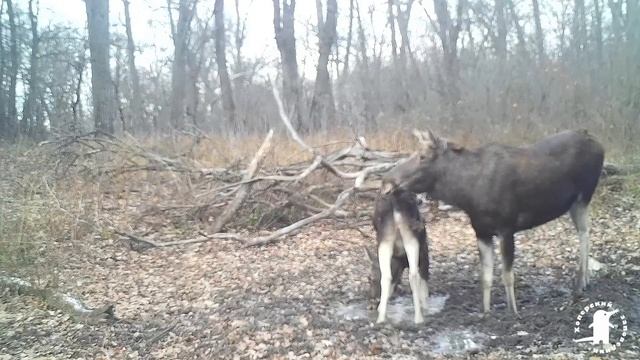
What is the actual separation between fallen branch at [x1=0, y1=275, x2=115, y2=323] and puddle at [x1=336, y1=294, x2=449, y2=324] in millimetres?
2365

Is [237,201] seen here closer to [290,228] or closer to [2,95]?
[290,228]

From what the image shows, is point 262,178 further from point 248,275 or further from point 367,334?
point 367,334

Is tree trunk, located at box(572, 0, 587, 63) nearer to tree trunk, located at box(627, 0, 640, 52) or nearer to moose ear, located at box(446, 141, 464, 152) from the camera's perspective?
tree trunk, located at box(627, 0, 640, 52)

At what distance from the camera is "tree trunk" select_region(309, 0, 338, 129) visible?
60.5 feet

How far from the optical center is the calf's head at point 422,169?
219 inches

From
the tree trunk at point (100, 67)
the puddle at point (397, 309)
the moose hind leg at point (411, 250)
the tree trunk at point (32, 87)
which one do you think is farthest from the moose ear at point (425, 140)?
the tree trunk at point (32, 87)

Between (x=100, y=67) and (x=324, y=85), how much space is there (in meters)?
6.73

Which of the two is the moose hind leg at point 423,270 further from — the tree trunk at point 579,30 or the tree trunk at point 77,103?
the tree trunk at point 579,30

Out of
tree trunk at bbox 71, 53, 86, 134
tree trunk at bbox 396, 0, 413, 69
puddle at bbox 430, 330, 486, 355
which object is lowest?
puddle at bbox 430, 330, 486, 355

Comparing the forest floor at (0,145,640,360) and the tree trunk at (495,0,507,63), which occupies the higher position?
the tree trunk at (495,0,507,63)

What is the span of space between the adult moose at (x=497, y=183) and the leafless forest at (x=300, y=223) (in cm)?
79

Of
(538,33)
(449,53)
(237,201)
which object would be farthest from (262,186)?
(538,33)

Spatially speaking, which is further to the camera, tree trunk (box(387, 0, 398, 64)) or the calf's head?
tree trunk (box(387, 0, 398, 64))

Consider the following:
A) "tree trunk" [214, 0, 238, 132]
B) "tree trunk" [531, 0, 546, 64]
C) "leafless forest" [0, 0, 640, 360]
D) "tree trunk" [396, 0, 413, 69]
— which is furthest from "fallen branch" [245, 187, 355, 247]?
"tree trunk" [396, 0, 413, 69]
